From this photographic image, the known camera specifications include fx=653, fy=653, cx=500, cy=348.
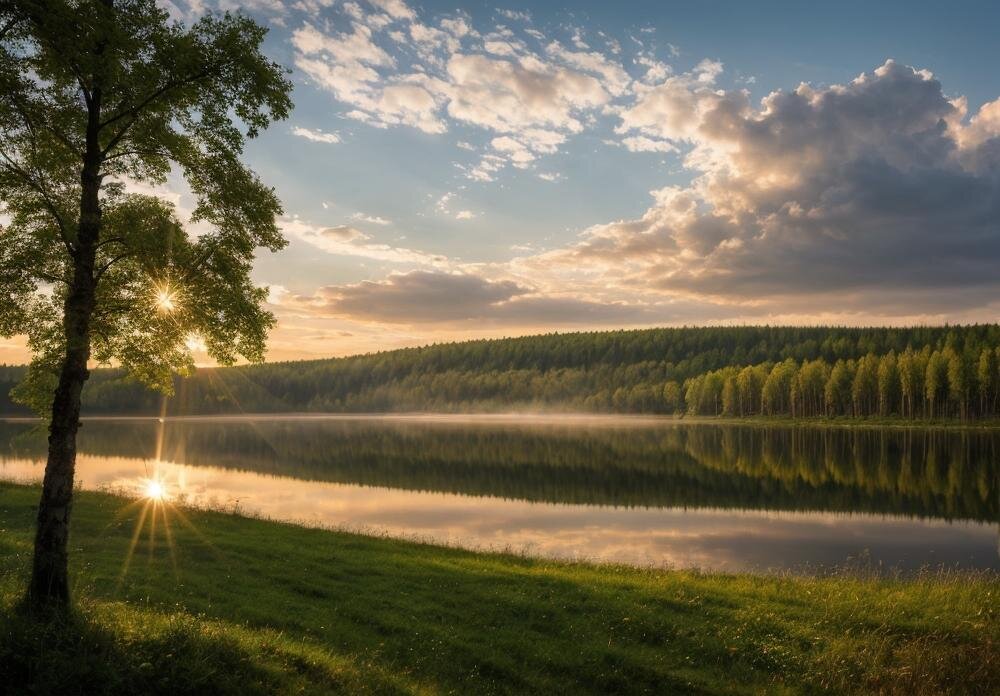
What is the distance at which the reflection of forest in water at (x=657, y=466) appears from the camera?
53.2 meters

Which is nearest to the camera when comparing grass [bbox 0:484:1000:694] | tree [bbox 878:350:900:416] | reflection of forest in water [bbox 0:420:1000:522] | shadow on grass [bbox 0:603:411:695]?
shadow on grass [bbox 0:603:411:695]

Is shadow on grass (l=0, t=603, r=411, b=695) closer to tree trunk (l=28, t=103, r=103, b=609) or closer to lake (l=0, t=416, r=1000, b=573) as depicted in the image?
tree trunk (l=28, t=103, r=103, b=609)

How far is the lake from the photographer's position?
3609 cm

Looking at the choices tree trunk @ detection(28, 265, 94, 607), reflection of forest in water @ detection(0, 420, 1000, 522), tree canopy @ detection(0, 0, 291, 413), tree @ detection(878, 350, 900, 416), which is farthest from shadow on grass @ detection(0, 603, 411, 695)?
tree @ detection(878, 350, 900, 416)

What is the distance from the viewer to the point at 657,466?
74875mm

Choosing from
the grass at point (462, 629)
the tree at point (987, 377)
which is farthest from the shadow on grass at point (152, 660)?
the tree at point (987, 377)

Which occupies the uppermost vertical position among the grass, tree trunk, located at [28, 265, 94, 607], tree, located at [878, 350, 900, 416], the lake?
tree, located at [878, 350, 900, 416]

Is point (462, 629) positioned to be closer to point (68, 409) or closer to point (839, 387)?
point (68, 409)

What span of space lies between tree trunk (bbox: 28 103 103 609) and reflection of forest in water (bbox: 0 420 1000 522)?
137 feet

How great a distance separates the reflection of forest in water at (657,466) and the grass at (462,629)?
2886cm

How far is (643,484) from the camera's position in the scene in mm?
61094

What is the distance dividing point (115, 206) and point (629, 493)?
156 feet

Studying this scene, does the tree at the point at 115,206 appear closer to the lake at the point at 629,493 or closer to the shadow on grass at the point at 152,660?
the shadow on grass at the point at 152,660

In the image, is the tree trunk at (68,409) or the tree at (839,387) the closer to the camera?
the tree trunk at (68,409)
